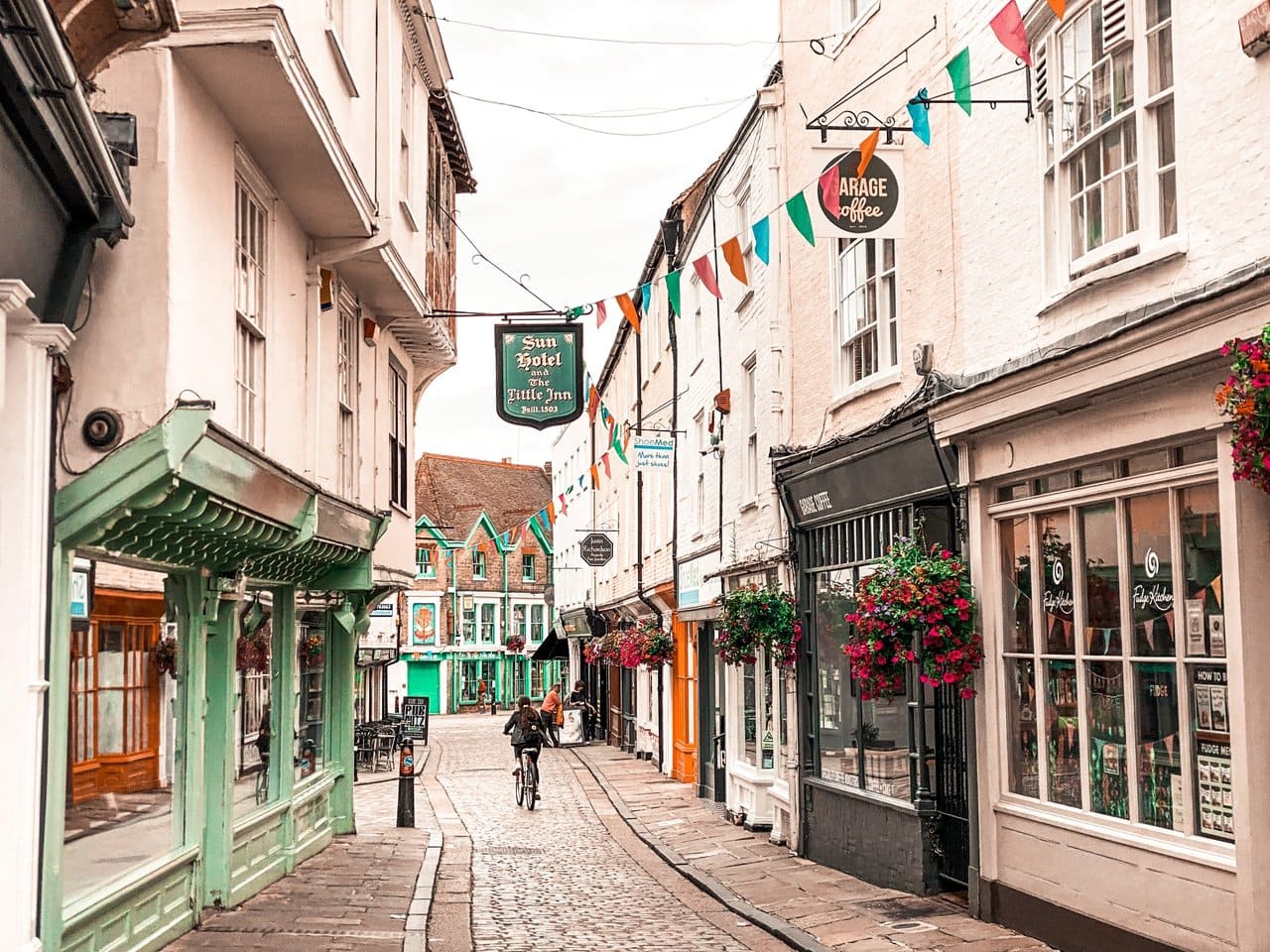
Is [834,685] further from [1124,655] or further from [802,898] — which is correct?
[1124,655]

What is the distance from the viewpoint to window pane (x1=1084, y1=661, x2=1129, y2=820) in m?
8.68

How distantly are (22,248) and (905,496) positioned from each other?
7238 millimetres

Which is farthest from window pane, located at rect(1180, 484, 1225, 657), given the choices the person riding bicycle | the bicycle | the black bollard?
the bicycle

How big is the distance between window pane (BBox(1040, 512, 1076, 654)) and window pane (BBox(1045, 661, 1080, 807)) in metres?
0.15

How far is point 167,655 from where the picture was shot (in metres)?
9.89

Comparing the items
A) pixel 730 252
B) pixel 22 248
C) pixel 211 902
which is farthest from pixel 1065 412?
pixel 211 902

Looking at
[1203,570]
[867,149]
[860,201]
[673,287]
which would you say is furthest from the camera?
[673,287]

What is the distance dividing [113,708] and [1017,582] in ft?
19.8

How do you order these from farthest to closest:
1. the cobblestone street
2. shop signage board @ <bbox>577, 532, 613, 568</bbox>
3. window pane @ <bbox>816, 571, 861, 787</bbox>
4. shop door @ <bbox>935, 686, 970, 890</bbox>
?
shop signage board @ <bbox>577, 532, 613, 568</bbox> → window pane @ <bbox>816, 571, 861, 787</bbox> → shop door @ <bbox>935, 686, 970, 890</bbox> → the cobblestone street

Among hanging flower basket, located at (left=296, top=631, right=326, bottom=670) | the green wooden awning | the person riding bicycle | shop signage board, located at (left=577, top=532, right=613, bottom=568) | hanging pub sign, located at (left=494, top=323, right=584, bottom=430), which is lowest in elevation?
the person riding bicycle

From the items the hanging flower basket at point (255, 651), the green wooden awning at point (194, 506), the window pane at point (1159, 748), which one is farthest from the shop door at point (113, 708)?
the window pane at point (1159, 748)

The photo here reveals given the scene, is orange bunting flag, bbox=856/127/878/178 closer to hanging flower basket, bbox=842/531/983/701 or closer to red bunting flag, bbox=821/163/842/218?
red bunting flag, bbox=821/163/842/218

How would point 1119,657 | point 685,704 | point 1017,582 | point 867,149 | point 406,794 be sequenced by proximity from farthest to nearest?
point 685,704
point 406,794
point 1017,582
point 867,149
point 1119,657

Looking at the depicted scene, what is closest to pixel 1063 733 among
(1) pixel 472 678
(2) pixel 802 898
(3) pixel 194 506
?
(2) pixel 802 898
